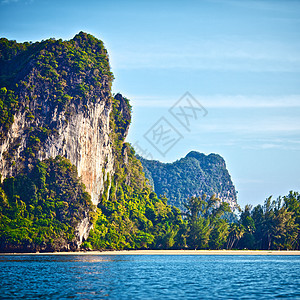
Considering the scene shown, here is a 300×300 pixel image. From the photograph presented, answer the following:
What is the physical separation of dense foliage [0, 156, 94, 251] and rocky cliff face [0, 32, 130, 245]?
240cm

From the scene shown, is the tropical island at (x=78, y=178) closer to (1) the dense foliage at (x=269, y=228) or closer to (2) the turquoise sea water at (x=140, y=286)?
(1) the dense foliage at (x=269, y=228)

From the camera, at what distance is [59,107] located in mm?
104812

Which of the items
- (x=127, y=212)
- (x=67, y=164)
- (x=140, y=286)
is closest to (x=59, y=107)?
(x=67, y=164)

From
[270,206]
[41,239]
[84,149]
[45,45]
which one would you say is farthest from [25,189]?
[270,206]

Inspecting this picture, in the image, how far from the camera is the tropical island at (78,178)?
3676 inches

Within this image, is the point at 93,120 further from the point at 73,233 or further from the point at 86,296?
the point at 86,296

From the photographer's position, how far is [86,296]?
3166 cm

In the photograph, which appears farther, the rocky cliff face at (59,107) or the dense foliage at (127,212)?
the dense foliage at (127,212)

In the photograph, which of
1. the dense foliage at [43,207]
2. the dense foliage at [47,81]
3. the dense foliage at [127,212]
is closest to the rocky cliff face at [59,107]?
the dense foliage at [47,81]

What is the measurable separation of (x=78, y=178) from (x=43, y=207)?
1155 cm

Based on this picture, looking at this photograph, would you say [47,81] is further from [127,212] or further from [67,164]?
[127,212]

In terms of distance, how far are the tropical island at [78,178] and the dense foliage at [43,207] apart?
0.62ft

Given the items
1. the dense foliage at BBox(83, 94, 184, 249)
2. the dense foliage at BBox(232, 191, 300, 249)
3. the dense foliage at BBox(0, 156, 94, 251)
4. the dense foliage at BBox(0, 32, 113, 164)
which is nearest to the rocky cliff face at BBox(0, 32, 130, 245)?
the dense foliage at BBox(0, 32, 113, 164)

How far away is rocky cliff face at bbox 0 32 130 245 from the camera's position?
9800 centimetres
